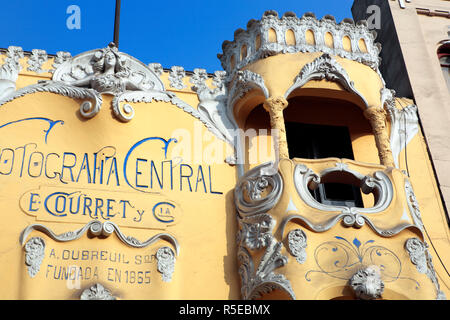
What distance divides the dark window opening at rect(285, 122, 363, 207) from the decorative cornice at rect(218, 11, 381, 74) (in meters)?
1.37

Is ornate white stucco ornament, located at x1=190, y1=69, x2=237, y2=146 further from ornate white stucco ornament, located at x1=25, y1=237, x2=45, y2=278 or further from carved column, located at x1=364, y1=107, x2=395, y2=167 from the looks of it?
Answer: ornate white stucco ornament, located at x1=25, y1=237, x2=45, y2=278

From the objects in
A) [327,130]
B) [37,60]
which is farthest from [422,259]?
[37,60]

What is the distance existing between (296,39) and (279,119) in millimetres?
1869

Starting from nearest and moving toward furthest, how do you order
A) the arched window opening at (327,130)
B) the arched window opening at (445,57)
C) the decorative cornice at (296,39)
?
1. the decorative cornice at (296,39)
2. the arched window opening at (327,130)
3. the arched window opening at (445,57)

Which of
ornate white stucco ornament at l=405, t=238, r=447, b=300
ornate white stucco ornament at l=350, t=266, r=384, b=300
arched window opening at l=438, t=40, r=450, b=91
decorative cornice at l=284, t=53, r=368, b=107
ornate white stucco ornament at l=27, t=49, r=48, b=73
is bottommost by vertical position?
ornate white stucco ornament at l=350, t=266, r=384, b=300

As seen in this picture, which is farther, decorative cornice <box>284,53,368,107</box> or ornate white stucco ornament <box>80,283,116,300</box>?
decorative cornice <box>284,53,368,107</box>

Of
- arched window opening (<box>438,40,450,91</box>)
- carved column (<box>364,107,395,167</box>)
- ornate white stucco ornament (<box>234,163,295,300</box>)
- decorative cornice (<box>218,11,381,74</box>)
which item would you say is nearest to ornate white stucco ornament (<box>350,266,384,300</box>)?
ornate white stucco ornament (<box>234,163,295,300</box>)

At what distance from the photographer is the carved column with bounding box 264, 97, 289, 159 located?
10763mm

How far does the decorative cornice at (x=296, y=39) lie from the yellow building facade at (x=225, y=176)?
29 mm

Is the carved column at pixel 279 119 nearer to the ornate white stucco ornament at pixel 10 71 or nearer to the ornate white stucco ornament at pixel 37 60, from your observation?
the ornate white stucco ornament at pixel 37 60

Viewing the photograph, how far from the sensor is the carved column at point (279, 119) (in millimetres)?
10763

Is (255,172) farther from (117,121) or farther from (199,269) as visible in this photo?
(117,121)

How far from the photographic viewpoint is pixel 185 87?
1202 centimetres

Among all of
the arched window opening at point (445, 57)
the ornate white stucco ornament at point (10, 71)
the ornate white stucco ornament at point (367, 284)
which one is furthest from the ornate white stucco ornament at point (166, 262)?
the arched window opening at point (445, 57)
